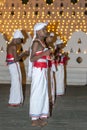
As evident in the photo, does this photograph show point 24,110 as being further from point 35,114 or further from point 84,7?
point 84,7

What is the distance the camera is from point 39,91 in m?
5.86

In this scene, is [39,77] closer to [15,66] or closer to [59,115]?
[59,115]

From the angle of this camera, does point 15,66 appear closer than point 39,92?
No

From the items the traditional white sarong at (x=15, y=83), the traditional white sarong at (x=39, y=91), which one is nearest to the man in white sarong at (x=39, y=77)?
the traditional white sarong at (x=39, y=91)

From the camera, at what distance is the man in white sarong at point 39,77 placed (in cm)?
582

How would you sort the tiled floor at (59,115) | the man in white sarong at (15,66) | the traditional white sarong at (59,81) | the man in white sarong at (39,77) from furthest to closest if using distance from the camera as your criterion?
1. the traditional white sarong at (59,81)
2. the man in white sarong at (15,66)
3. the tiled floor at (59,115)
4. the man in white sarong at (39,77)

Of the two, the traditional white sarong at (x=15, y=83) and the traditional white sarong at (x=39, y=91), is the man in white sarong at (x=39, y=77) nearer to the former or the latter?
the traditional white sarong at (x=39, y=91)

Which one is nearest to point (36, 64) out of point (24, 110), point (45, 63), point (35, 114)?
point (45, 63)

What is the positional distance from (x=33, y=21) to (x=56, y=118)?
6.58 metres

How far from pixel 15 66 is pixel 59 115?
128cm

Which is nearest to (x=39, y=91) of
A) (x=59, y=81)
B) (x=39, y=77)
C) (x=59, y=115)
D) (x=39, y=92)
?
(x=39, y=92)

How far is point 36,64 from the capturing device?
5.91 m

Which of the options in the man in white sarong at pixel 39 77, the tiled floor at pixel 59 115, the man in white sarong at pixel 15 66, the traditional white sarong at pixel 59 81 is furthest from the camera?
the traditional white sarong at pixel 59 81

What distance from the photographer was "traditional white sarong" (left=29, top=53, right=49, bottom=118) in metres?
5.86
